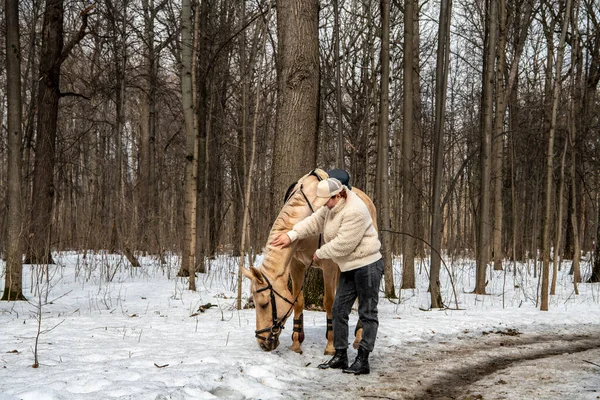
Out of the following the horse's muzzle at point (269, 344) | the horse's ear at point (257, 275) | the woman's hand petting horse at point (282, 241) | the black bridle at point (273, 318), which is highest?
the woman's hand petting horse at point (282, 241)

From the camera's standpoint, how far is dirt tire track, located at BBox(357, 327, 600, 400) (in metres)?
4.64

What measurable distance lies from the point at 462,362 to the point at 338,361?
1623mm

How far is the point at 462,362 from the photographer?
5.83 metres

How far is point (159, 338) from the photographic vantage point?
633 cm

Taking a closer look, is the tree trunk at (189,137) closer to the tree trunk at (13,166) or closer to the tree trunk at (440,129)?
the tree trunk at (13,166)

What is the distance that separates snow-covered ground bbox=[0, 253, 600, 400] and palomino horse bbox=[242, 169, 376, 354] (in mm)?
307

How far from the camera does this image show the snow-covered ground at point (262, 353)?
4332 millimetres

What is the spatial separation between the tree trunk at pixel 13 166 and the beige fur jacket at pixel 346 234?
553 centimetres

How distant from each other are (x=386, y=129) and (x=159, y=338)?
5.87m

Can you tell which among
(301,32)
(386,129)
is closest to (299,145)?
(301,32)

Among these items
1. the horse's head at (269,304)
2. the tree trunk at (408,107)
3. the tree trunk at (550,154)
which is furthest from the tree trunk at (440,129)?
the horse's head at (269,304)

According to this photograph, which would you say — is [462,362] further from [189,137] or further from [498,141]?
[498,141]

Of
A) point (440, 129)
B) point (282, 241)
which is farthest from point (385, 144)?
point (282, 241)

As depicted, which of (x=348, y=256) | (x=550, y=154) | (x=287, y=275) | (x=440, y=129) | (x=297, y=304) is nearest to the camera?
(x=348, y=256)
